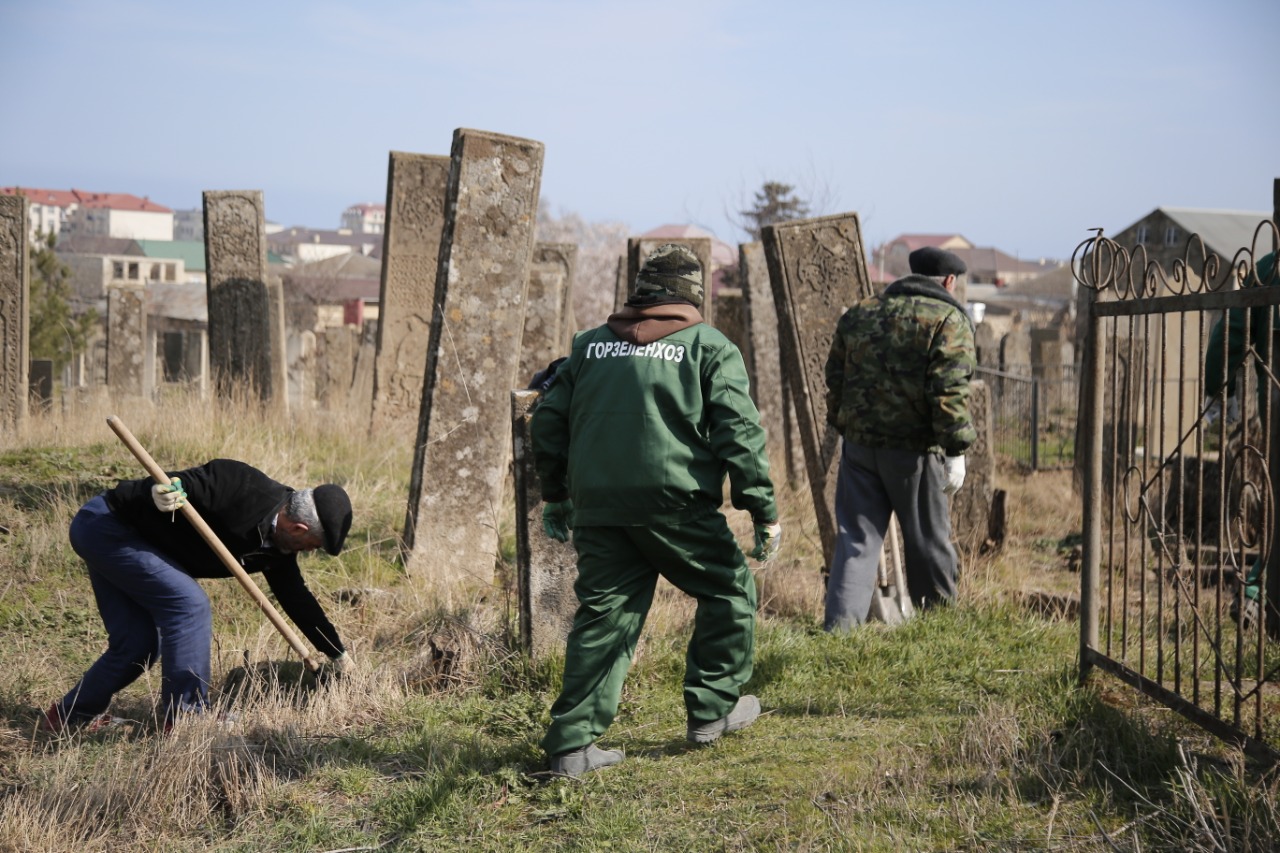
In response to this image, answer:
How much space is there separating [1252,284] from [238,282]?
29.4 feet

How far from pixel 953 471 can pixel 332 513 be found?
2924mm

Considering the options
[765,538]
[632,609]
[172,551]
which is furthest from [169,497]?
[765,538]

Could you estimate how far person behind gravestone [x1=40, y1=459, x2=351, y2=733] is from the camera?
458 centimetres

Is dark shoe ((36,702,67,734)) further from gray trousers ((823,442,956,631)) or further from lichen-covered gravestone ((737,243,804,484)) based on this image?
lichen-covered gravestone ((737,243,804,484))

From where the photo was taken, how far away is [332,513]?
15.0 ft

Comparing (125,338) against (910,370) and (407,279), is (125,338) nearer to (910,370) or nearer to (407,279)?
(407,279)

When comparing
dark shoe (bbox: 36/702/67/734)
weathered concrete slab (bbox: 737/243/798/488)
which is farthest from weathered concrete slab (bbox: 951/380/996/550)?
dark shoe (bbox: 36/702/67/734)

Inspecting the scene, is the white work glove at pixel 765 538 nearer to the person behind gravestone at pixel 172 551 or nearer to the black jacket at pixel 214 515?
the person behind gravestone at pixel 172 551

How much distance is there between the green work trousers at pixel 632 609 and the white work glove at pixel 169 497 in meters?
→ 1.53

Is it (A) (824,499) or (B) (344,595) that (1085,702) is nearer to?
(A) (824,499)

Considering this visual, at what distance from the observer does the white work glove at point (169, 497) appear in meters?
4.41

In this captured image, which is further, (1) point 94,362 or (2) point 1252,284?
(1) point 94,362

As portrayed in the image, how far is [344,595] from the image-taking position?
6355 mm

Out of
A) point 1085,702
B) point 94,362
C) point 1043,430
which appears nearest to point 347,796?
point 1085,702
